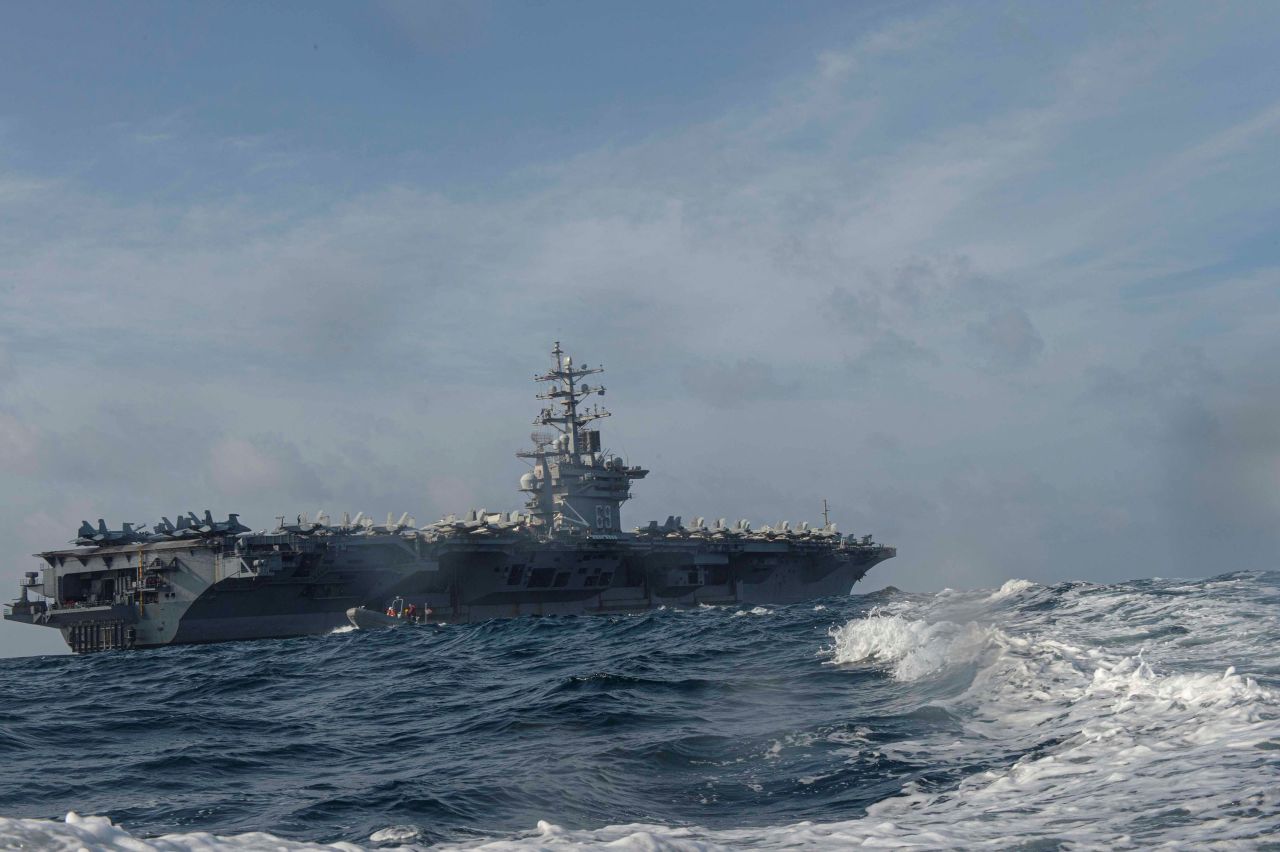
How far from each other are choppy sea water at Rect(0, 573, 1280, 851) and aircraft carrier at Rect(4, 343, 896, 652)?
19702 mm

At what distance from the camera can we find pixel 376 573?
3759 cm

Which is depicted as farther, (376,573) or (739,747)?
(376,573)

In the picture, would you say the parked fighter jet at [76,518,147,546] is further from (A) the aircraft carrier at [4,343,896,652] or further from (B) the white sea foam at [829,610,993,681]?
(B) the white sea foam at [829,610,993,681]

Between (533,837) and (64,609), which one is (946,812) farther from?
(64,609)

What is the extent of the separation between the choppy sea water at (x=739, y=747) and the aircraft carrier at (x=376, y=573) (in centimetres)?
1970

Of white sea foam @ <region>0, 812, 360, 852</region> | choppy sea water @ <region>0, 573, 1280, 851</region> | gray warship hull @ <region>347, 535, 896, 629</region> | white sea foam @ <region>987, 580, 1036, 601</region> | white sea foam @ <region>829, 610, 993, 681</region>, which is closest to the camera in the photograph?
white sea foam @ <region>0, 812, 360, 852</region>

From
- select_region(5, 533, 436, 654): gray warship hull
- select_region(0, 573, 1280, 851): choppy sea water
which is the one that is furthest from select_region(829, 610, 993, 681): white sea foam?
select_region(5, 533, 436, 654): gray warship hull

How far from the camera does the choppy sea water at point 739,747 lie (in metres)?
6.06

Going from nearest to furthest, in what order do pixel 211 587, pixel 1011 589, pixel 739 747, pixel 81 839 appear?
pixel 81 839 → pixel 739 747 → pixel 1011 589 → pixel 211 587

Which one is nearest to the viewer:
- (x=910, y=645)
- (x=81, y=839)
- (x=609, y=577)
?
(x=81, y=839)

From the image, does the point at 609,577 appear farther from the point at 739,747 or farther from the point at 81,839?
the point at 81,839

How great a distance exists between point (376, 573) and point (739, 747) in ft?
99.9

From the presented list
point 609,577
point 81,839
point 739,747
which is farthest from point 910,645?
point 609,577

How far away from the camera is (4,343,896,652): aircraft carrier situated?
3528 centimetres
